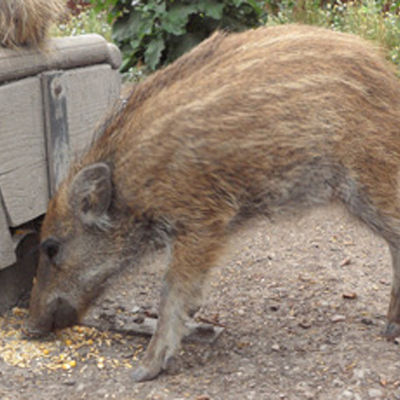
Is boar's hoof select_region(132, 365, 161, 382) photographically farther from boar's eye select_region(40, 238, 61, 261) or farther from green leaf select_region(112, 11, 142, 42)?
green leaf select_region(112, 11, 142, 42)

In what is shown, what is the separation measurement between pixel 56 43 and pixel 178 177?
4.22 ft

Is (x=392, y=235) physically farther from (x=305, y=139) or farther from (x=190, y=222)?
(x=190, y=222)

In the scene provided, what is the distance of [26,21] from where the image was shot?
3.70 metres

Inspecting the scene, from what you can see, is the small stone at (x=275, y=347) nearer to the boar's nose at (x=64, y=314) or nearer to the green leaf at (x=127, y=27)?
the boar's nose at (x=64, y=314)

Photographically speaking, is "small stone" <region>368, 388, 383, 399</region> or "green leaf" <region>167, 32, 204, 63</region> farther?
"green leaf" <region>167, 32, 204, 63</region>

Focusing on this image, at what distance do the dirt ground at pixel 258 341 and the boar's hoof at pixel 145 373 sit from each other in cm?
4

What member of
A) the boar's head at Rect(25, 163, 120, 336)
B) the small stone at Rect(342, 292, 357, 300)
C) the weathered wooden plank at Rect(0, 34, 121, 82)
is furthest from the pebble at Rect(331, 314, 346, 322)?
the weathered wooden plank at Rect(0, 34, 121, 82)

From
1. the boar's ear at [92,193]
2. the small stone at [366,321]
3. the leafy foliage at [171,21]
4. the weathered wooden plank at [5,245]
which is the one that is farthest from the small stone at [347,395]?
the leafy foliage at [171,21]

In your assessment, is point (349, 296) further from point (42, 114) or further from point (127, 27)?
point (127, 27)

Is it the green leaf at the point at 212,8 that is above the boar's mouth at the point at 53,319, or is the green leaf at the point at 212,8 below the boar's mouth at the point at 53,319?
above

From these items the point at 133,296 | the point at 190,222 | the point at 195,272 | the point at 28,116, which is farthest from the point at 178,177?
the point at 133,296

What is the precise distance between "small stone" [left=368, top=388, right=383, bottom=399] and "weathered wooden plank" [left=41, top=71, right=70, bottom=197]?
6.65 feet

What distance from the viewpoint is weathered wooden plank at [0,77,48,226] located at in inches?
146

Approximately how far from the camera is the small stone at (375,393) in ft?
10.1
